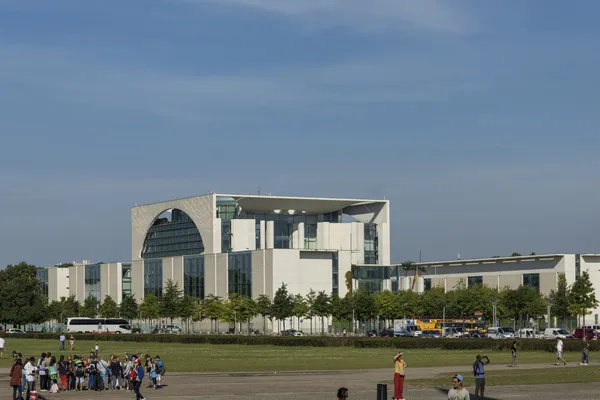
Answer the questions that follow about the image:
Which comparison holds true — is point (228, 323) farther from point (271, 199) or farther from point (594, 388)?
point (594, 388)

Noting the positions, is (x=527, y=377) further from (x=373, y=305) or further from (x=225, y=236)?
(x=225, y=236)

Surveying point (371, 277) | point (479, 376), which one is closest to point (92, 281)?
point (371, 277)

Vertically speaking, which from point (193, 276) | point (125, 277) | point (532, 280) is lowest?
point (532, 280)

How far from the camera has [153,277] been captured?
16375 cm

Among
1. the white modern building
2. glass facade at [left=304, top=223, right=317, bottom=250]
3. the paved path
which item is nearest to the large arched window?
the white modern building

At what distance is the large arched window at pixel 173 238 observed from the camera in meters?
156

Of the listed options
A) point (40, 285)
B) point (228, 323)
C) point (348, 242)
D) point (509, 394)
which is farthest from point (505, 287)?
point (509, 394)

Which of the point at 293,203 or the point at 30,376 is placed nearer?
the point at 30,376

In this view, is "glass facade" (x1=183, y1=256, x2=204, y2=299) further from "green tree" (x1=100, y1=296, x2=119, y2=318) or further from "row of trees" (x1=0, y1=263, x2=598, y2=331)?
"green tree" (x1=100, y1=296, x2=119, y2=318)

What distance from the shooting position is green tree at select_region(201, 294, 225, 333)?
455ft

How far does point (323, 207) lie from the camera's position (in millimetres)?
162125

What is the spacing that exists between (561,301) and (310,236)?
47874 mm

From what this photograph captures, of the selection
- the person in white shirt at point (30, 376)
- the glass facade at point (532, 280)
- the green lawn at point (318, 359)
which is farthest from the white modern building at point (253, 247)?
the person in white shirt at point (30, 376)

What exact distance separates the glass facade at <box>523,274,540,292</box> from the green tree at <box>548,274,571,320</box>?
10628 mm
